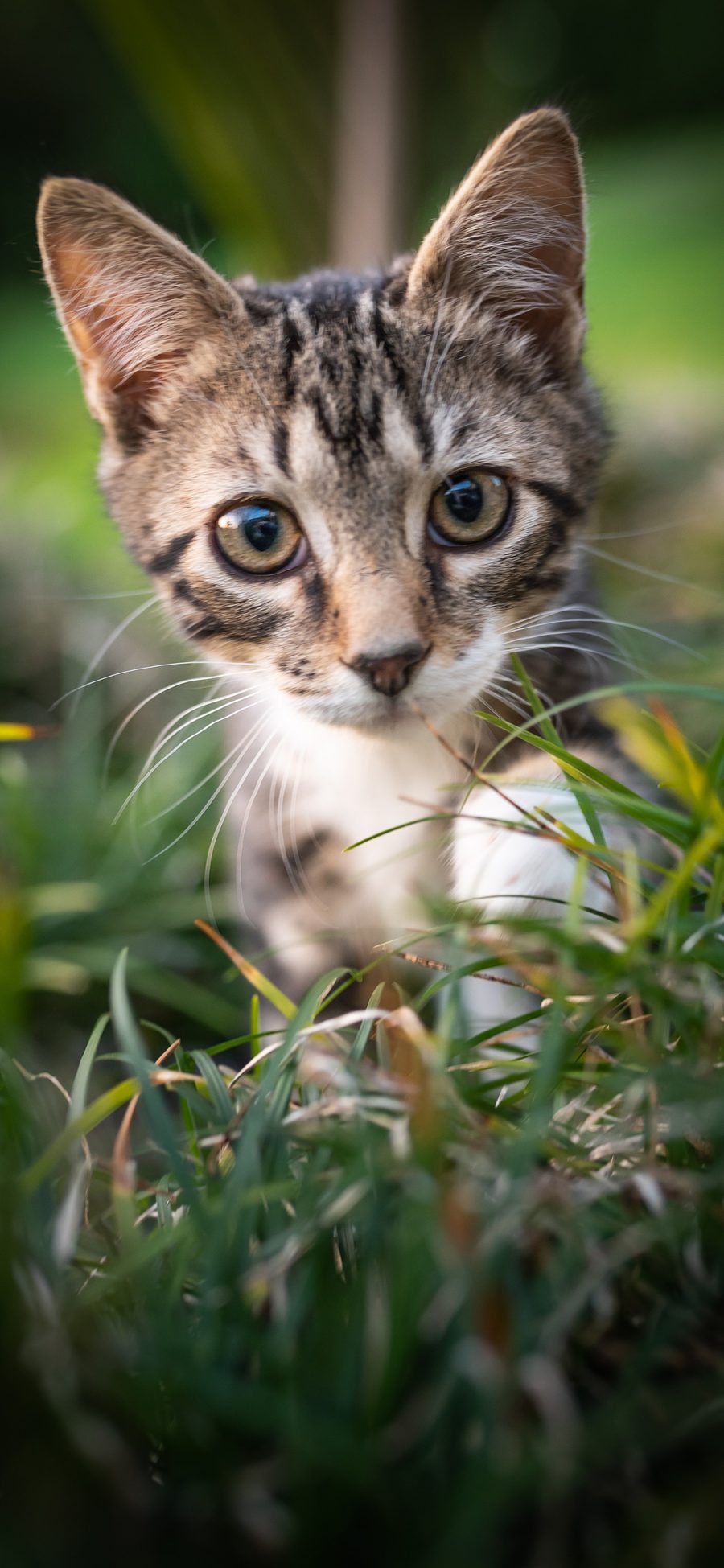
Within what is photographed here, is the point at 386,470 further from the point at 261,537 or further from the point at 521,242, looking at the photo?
the point at 521,242

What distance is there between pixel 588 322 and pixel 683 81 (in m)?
6.52

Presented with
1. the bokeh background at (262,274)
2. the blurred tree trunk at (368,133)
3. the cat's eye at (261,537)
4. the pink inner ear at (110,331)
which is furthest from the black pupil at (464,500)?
the blurred tree trunk at (368,133)

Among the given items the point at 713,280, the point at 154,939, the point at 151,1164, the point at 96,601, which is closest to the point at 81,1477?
the point at 151,1164

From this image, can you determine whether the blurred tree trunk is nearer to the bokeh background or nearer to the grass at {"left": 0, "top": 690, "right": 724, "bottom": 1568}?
the bokeh background

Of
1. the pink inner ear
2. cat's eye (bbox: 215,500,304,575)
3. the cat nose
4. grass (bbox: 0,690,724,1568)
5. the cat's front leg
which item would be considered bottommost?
grass (bbox: 0,690,724,1568)

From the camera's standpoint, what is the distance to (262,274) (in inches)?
120

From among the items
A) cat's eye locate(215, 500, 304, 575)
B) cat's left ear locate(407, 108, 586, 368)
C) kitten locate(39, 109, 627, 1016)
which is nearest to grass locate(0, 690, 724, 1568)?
kitten locate(39, 109, 627, 1016)

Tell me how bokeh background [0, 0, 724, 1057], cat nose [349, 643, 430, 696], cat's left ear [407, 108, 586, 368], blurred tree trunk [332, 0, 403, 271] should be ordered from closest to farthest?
cat nose [349, 643, 430, 696] < cat's left ear [407, 108, 586, 368] < bokeh background [0, 0, 724, 1057] < blurred tree trunk [332, 0, 403, 271]

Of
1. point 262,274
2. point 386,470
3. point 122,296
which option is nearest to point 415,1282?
point 386,470

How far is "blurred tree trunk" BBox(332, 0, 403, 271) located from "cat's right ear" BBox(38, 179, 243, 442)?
1.60 m

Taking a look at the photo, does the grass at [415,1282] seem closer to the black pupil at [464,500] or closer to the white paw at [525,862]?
the white paw at [525,862]

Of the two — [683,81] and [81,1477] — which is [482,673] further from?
[683,81]

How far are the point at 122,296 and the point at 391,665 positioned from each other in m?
0.56

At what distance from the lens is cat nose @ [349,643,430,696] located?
3.19 feet
